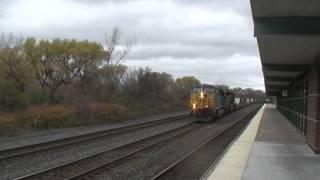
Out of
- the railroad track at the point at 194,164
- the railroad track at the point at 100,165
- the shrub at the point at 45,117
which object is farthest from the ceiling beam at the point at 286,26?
the shrub at the point at 45,117

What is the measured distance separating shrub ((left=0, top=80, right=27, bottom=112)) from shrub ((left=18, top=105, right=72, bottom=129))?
240cm

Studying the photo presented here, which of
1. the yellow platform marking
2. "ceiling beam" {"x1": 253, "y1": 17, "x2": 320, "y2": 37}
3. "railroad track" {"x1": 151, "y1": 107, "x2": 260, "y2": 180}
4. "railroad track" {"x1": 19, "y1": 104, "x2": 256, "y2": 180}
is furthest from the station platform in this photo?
"ceiling beam" {"x1": 253, "y1": 17, "x2": 320, "y2": 37}

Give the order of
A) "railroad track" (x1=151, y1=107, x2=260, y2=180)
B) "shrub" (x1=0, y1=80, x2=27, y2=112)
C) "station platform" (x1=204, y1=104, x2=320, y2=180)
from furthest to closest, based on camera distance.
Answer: "shrub" (x1=0, y1=80, x2=27, y2=112)
"railroad track" (x1=151, y1=107, x2=260, y2=180)
"station platform" (x1=204, y1=104, x2=320, y2=180)

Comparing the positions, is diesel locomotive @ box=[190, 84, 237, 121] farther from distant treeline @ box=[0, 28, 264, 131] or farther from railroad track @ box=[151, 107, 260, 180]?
railroad track @ box=[151, 107, 260, 180]

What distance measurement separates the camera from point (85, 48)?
63.0 m

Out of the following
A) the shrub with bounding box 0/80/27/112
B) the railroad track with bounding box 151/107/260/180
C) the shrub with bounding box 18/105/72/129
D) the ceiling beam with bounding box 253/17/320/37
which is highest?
the ceiling beam with bounding box 253/17/320/37

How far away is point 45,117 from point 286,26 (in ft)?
77.2

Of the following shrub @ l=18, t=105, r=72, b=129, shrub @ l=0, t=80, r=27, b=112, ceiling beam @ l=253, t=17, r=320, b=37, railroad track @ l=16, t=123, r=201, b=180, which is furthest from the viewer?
shrub @ l=0, t=80, r=27, b=112

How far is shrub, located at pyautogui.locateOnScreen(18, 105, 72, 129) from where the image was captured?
112 feet

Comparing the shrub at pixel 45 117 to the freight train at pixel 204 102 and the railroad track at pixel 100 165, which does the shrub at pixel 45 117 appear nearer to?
the freight train at pixel 204 102

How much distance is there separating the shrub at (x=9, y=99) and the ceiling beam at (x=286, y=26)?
2614 centimetres

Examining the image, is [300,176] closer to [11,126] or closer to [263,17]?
[263,17]

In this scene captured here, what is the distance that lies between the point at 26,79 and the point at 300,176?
4360 centimetres

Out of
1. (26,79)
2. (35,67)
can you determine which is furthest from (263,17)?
(35,67)
